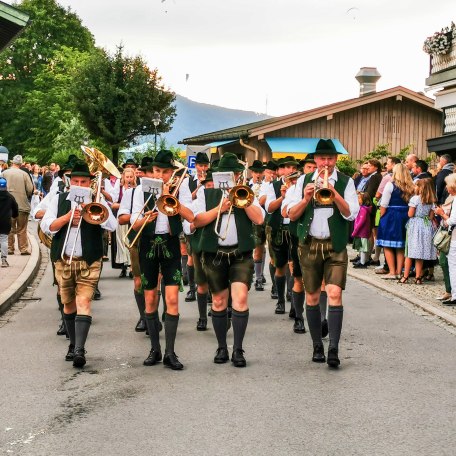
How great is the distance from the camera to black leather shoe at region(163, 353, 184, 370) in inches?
312

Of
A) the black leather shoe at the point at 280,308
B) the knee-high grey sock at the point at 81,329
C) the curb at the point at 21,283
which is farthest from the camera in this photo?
the curb at the point at 21,283

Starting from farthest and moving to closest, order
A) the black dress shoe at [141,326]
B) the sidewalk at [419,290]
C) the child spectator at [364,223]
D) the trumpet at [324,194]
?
the child spectator at [364,223] → the sidewalk at [419,290] → the black dress shoe at [141,326] → the trumpet at [324,194]

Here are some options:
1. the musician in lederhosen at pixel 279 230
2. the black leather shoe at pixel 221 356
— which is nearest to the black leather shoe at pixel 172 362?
the black leather shoe at pixel 221 356

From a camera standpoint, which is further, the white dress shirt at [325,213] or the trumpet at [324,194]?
the white dress shirt at [325,213]

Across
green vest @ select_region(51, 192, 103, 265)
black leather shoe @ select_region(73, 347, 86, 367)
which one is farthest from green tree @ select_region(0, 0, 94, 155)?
black leather shoe @ select_region(73, 347, 86, 367)

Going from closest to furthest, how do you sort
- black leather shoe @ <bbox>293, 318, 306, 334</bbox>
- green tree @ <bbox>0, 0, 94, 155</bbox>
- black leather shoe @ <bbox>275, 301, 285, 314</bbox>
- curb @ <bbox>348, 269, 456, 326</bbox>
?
black leather shoe @ <bbox>293, 318, 306, 334</bbox> → curb @ <bbox>348, 269, 456, 326</bbox> → black leather shoe @ <bbox>275, 301, 285, 314</bbox> → green tree @ <bbox>0, 0, 94, 155</bbox>

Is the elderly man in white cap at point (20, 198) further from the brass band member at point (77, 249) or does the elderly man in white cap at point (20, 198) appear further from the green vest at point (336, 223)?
the green vest at point (336, 223)

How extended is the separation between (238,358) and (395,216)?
782 cm

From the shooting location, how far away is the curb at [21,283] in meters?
12.0

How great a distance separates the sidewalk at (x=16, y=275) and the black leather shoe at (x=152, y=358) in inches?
152

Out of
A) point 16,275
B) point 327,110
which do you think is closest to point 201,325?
point 16,275

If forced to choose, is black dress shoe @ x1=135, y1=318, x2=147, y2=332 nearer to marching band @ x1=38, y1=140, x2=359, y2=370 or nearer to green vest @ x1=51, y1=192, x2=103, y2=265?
marching band @ x1=38, y1=140, x2=359, y2=370

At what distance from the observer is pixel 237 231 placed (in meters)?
8.19

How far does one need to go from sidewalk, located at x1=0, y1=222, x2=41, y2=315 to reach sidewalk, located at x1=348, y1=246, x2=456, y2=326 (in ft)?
16.9
